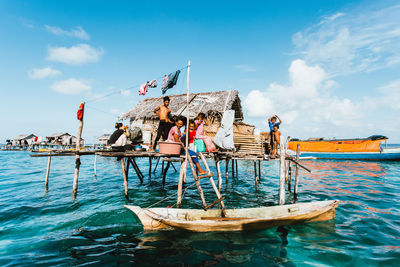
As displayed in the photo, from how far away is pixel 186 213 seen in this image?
596 cm

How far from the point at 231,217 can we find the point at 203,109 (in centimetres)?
1388

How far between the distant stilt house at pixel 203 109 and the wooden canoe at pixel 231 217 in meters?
11.4

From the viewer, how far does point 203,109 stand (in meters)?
19.0

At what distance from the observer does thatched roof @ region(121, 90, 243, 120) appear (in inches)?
739

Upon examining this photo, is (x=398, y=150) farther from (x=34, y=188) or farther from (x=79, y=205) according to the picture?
(x=34, y=188)

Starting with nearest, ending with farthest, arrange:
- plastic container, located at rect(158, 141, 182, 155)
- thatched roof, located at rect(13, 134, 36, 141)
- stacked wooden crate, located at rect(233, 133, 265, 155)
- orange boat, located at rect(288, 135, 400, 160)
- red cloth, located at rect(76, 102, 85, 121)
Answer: plastic container, located at rect(158, 141, 182, 155) < red cloth, located at rect(76, 102, 85, 121) < stacked wooden crate, located at rect(233, 133, 265, 155) < orange boat, located at rect(288, 135, 400, 160) < thatched roof, located at rect(13, 134, 36, 141)

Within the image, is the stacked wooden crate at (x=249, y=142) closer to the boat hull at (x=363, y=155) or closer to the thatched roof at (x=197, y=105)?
the thatched roof at (x=197, y=105)

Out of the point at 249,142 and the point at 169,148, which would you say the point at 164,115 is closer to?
the point at 169,148

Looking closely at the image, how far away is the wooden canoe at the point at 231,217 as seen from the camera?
547 cm

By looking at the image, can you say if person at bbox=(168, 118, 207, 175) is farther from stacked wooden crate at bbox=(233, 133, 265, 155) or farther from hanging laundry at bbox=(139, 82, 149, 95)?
stacked wooden crate at bbox=(233, 133, 265, 155)

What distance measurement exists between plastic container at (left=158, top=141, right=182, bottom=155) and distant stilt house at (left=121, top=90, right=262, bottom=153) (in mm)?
11018

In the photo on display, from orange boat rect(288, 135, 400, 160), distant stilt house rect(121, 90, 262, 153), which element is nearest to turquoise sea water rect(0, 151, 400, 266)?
distant stilt house rect(121, 90, 262, 153)

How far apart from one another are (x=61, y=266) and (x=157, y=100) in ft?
67.1

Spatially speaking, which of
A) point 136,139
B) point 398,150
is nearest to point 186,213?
point 136,139
